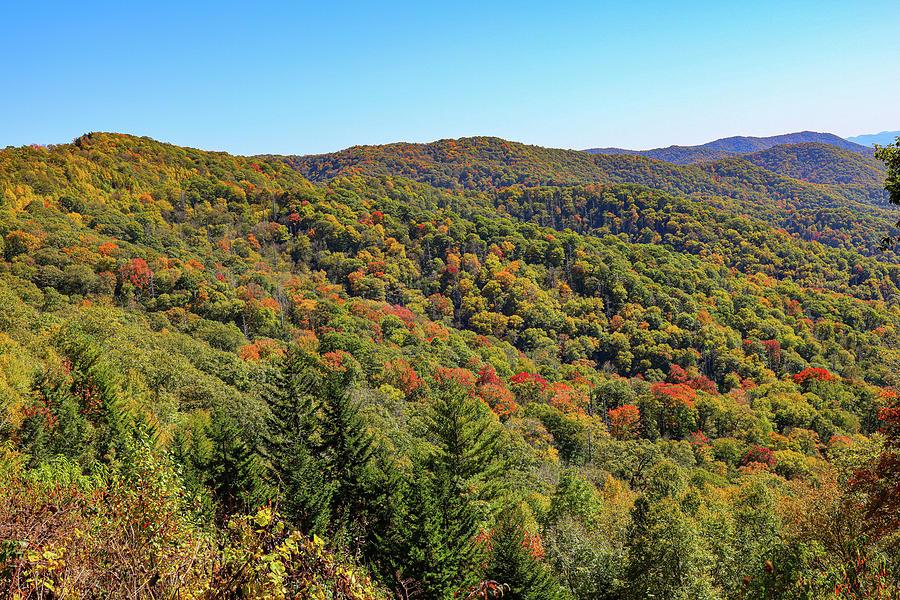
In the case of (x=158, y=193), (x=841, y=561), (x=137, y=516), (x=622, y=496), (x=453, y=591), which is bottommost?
(x=622, y=496)

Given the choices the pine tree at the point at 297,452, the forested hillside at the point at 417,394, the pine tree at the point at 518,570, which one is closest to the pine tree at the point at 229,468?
the forested hillside at the point at 417,394

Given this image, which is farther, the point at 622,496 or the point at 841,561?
the point at 622,496

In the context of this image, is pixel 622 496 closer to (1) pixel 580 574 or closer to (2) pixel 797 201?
(1) pixel 580 574

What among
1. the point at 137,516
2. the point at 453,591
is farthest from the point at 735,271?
the point at 137,516

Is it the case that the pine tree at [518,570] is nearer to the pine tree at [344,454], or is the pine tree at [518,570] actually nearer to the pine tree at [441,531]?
the pine tree at [441,531]

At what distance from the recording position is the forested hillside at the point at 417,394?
10281mm

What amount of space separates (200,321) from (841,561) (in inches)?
2316

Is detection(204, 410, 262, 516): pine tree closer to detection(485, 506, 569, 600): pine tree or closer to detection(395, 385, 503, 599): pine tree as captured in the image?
detection(395, 385, 503, 599): pine tree

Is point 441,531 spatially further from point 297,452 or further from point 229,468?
point 229,468

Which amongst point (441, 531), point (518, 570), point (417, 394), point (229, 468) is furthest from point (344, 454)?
point (417, 394)

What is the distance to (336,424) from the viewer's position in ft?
71.6

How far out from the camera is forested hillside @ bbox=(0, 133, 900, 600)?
10.3 meters

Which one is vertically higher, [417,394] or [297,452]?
[297,452]

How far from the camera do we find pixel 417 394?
52500 mm
